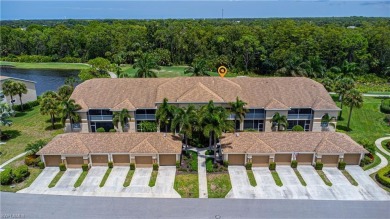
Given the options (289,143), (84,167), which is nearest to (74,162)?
(84,167)

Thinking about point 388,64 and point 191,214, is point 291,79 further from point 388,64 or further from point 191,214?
point 388,64

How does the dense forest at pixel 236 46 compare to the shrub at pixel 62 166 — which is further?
the dense forest at pixel 236 46

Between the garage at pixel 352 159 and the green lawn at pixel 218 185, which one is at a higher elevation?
the garage at pixel 352 159

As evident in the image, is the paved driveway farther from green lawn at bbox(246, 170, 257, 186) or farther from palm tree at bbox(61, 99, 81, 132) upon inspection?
palm tree at bbox(61, 99, 81, 132)

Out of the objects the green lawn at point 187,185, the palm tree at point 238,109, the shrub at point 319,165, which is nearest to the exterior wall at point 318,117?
the shrub at point 319,165

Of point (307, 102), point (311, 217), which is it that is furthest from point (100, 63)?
point (311, 217)

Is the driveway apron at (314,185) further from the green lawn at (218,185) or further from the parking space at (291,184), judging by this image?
the green lawn at (218,185)
